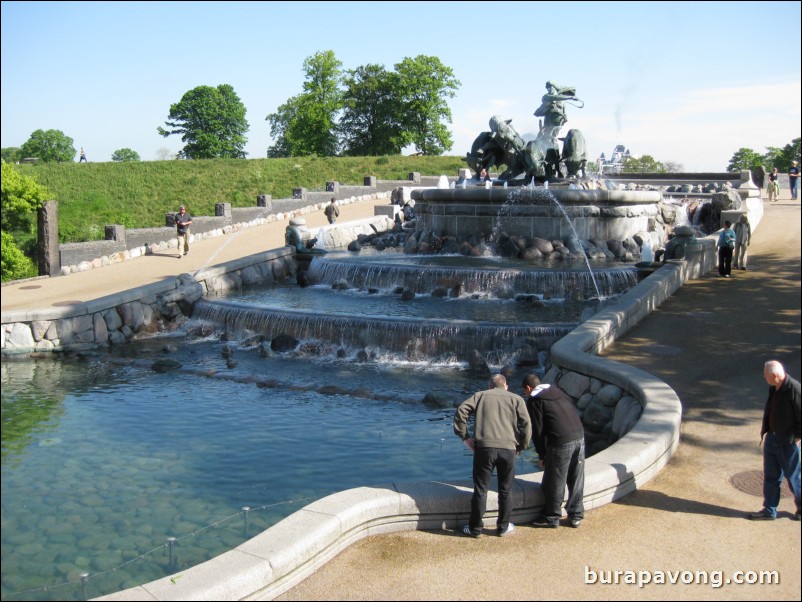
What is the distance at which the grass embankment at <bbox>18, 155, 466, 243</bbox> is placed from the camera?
45906mm

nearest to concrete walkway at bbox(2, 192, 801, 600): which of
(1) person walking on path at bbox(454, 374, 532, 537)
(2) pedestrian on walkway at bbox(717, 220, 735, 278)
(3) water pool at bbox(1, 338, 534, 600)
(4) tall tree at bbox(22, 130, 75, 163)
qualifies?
(1) person walking on path at bbox(454, 374, 532, 537)

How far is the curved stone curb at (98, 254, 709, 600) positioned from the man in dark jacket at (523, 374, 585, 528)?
0.74 feet

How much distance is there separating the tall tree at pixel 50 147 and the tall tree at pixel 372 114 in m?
41.7

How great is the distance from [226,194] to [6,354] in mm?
33436

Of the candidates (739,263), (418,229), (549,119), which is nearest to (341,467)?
(739,263)

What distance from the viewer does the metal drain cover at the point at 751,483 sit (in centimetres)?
748

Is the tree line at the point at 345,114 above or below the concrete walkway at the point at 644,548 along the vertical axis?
above

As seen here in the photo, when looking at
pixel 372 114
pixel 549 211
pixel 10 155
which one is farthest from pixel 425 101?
pixel 549 211

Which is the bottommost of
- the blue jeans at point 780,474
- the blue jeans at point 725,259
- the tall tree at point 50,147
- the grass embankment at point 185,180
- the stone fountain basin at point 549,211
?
the blue jeans at point 780,474

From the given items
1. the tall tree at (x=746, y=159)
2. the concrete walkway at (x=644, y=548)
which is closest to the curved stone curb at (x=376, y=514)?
the concrete walkway at (x=644, y=548)

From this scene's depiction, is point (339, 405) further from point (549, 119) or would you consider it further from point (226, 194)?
point (226, 194)

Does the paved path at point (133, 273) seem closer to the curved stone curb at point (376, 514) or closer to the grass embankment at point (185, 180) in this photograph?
the curved stone curb at point (376, 514)

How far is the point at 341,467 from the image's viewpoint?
9.77m

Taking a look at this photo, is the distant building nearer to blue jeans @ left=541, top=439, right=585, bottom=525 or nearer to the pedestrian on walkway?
the pedestrian on walkway
